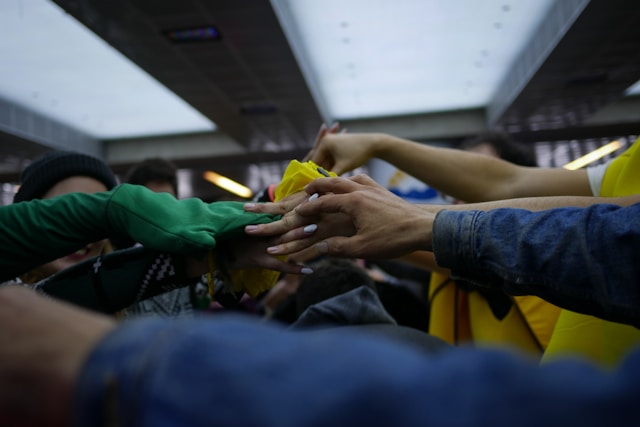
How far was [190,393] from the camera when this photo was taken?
1.08 feet

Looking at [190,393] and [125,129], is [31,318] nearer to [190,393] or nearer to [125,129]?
[190,393]

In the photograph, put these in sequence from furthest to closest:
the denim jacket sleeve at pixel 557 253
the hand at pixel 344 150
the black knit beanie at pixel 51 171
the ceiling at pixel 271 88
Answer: the ceiling at pixel 271 88
the hand at pixel 344 150
the black knit beanie at pixel 51 171
the denim jacket sleeve at pixel 557 253

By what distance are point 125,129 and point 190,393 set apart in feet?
35.5

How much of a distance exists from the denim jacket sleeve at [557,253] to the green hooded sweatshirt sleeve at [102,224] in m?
0.42

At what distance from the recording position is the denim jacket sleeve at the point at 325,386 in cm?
31

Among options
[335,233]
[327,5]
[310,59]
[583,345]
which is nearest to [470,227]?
[335,233]

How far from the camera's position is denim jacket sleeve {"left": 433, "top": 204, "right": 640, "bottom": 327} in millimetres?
731

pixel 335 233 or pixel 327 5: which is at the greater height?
pixel 327 5

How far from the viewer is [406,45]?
7086 mm

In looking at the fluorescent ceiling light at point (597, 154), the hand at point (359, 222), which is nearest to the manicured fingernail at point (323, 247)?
the hand at point (359, 222)

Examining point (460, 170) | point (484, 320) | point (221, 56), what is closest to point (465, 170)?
point (460, 170)

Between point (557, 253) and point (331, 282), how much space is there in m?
0.92

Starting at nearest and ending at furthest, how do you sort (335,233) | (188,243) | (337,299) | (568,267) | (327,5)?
(568,267)
(188,243)
(335,233)
(337,299)
(327,5)

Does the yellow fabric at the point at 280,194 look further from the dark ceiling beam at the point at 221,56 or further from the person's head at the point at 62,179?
the dark ceiling beam at the point at 221,56
